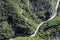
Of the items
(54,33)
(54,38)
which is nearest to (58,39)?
(54,38)

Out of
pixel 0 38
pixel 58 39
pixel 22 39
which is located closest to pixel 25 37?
pixel 22 39

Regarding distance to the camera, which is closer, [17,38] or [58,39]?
[58,39]

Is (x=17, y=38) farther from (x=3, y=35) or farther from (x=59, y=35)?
(x=59, y=35)

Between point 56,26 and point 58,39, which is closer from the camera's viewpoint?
point 58,39

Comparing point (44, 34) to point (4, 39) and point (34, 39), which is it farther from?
point (4, 39)

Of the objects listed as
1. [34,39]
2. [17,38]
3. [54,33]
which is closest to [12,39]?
[17,38]

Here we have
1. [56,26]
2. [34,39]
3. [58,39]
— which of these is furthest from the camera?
[56,26]

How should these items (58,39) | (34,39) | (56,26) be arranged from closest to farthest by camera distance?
(58,39), (34,39), (56,26)

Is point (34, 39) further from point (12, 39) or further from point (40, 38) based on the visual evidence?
point (12, 39)
